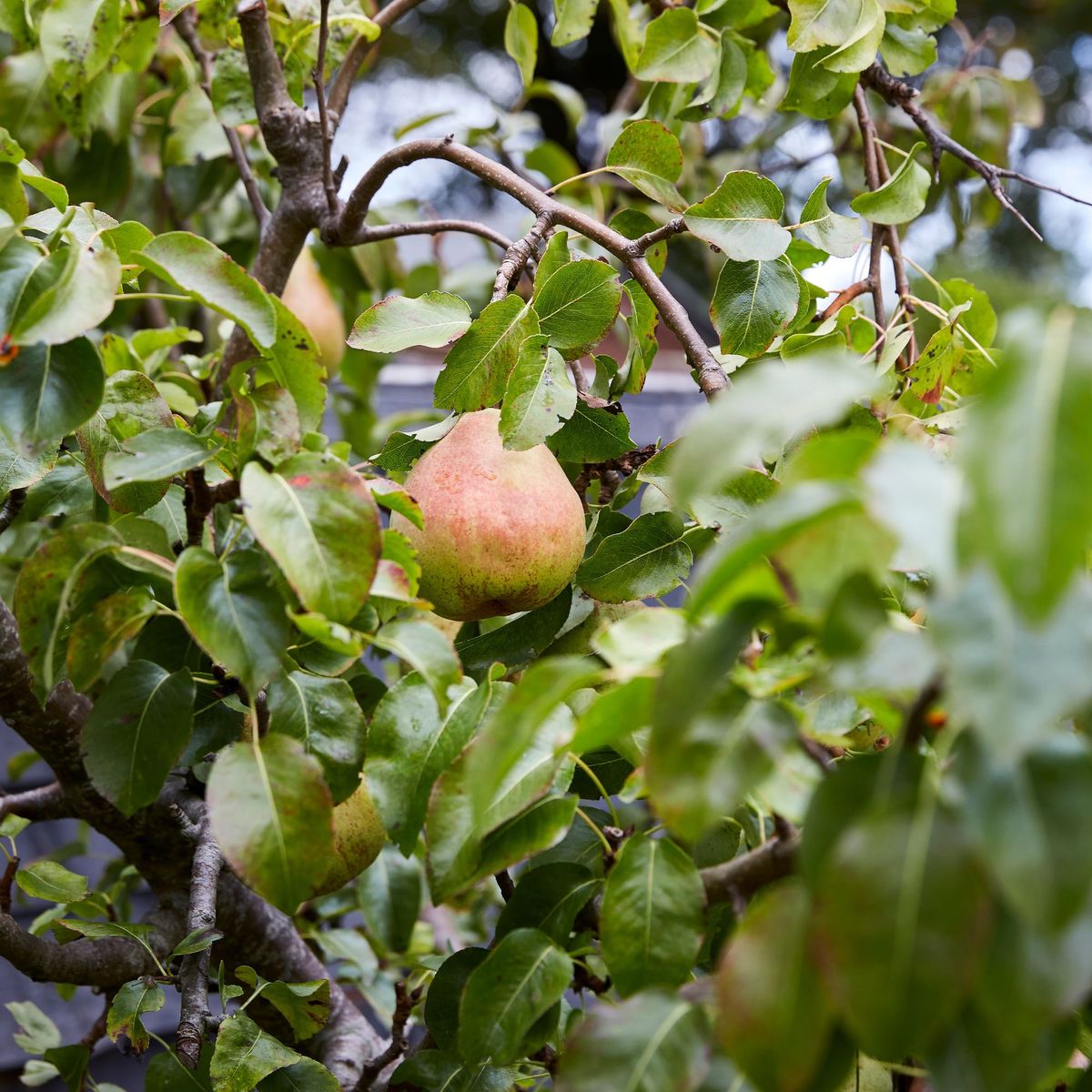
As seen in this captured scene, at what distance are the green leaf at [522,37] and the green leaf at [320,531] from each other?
2.11 feet

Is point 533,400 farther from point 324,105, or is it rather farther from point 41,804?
point 41,804

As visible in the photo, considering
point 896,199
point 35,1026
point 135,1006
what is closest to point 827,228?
point 896,199

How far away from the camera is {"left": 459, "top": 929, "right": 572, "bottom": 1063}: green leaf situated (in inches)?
16.8

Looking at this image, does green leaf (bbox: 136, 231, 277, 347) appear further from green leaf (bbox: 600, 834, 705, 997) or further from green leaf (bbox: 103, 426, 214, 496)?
green leaf (bbox: 600, 834, 705, 997)

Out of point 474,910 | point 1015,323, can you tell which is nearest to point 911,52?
point 1015,323

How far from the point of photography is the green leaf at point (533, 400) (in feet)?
1.84

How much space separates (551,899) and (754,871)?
0.12m

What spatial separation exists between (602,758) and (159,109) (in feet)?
3.26

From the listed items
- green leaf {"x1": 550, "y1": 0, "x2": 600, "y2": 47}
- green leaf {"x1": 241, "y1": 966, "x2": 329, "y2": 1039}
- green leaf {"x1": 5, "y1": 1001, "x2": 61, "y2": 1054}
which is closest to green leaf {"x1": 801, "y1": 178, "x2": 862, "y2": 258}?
green leaf {"x1": 550, "y1": 0, "x2": 600, "y2": 47}

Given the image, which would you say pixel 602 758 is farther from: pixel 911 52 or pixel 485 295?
pixel 485 295

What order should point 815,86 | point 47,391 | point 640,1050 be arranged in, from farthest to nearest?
1. point 815,86
2. point 47,391
3. point 640,1050

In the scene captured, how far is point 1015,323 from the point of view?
10.2 inches

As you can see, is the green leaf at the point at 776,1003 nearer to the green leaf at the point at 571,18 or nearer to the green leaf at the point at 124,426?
the green leaf at the point at 124,426

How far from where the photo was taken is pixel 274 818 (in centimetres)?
42
